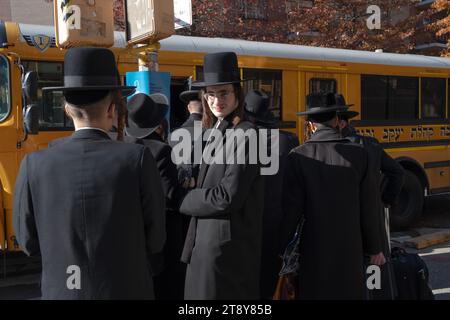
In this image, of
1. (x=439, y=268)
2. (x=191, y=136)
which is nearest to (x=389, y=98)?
(x=439, y=268)

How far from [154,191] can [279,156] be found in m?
1.31

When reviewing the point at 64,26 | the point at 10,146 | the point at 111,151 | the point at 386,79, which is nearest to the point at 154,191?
the point at 111,151

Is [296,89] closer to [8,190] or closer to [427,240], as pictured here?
[427,240]

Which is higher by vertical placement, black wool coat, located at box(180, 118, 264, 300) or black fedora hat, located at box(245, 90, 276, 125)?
black fedora hat, located at box(245, 90, 276, 125)

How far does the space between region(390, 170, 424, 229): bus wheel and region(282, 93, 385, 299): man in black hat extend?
5.69 meters

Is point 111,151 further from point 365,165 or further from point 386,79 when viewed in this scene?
point 386,79

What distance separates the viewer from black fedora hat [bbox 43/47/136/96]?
7.32ft

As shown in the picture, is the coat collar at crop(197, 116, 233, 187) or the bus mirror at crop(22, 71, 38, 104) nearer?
the coat collar at crop(197, 116, 233, 187)

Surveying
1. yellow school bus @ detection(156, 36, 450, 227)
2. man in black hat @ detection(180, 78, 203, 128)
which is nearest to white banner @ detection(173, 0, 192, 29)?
man in black hat @ detection(180, 78, 203, 128)

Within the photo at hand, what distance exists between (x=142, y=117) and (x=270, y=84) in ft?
13.7

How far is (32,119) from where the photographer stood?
5.23 metres

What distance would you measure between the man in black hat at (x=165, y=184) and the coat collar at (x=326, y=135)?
0.92 m

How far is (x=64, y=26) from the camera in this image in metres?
4.40

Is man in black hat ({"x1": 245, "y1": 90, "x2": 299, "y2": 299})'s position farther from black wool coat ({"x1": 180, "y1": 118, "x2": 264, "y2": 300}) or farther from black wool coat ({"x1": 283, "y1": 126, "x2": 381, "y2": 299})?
black wool coat ({"x1": 180, "y1": 118, "x2": 264, "y2": 300})
